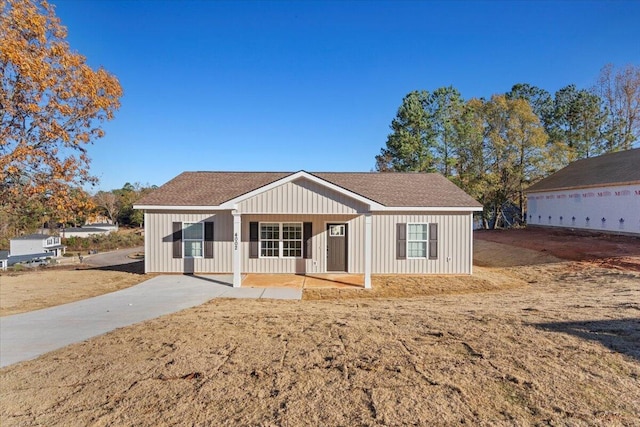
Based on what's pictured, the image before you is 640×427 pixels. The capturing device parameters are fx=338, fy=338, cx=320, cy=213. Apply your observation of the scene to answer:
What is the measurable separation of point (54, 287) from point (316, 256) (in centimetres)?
898

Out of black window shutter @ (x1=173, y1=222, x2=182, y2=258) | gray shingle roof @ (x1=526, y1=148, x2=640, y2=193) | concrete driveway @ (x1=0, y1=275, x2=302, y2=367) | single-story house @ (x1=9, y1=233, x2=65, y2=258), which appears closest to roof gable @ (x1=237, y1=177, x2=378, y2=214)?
concrete driveway @ (x1=0, y1=275, x2=302, y2=367)

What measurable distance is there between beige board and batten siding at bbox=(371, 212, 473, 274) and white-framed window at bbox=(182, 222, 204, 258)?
22.2 ft

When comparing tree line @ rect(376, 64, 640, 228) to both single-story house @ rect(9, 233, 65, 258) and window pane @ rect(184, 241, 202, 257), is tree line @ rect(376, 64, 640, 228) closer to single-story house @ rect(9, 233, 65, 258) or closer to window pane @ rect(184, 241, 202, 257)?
window pane @ rect(184, 241, 202, 257)

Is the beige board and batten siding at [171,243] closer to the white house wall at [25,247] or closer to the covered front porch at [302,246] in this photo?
the covered front porch at [302,246]

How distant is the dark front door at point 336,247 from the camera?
525 inches

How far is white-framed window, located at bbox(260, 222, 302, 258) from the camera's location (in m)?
13.4

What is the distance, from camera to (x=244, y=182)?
15625mm

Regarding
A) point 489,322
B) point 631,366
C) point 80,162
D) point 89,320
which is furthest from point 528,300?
point 80,162

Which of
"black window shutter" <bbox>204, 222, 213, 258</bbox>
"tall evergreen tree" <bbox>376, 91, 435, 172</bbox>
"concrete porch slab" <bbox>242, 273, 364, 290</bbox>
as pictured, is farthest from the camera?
"tall evergreen tree" <bbox>376, 91, 435, 172</bbox>

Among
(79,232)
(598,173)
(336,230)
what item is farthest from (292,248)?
(79,232)

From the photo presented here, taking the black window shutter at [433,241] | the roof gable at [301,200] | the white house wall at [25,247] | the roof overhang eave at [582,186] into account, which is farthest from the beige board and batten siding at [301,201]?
the white house wall at [25,247]

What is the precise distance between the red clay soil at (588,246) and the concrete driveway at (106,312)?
45.9 feet

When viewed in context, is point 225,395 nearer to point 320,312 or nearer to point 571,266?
point 320,312

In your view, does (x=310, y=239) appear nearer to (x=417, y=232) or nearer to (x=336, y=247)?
(x=336, y=247)
